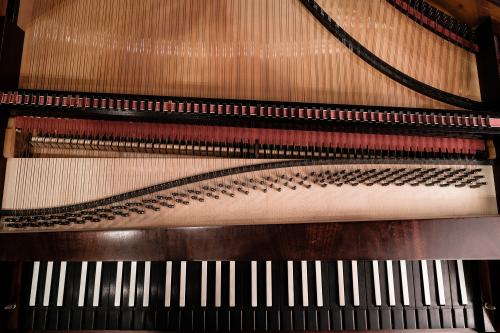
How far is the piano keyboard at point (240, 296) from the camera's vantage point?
270cm

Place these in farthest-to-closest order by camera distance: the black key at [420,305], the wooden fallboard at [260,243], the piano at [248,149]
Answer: the black key at [420,305], the piano at [248,149], the wooden fallboard at [260,243]

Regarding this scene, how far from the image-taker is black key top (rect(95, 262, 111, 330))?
2.70 m

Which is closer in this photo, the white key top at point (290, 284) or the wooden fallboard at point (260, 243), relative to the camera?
the wooden fallboard at point (260, 243)

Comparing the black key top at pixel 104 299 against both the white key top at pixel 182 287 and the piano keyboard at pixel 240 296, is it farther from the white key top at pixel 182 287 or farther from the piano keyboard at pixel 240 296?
the white key top at pixel 182 287

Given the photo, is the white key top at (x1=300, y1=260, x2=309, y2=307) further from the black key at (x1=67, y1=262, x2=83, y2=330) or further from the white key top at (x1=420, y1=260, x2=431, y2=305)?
the black key at (x1=67, y1=262, x2=83, y2=330)

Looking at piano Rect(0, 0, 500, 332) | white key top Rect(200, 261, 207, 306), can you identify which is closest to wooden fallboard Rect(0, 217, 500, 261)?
piano Rect(0, 0, 500, 332)

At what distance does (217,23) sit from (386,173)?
1630mm

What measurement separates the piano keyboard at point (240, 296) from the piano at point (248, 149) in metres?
0.01

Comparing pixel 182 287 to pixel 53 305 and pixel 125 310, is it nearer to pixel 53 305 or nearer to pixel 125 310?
pixel 125 310

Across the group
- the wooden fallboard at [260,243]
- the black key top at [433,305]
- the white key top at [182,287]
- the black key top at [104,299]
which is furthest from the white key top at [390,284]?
the black key top at [104,299]

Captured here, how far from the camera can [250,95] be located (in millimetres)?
2834

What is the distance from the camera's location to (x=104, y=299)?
8.92ft

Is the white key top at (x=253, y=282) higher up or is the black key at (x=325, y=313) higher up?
the white key top at (x=253, y=282)

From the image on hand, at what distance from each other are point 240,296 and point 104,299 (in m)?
0.94
